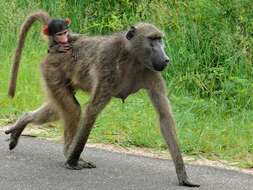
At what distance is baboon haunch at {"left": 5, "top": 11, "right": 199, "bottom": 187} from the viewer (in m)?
5.30

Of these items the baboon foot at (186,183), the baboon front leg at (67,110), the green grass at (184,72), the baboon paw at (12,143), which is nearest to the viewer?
the baboon foot at (186,183)

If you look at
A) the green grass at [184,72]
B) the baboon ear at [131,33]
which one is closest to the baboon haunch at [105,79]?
the baboon ear at [131,33]

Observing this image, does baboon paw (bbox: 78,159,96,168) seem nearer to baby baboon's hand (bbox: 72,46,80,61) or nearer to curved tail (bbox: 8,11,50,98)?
baby baboon's hand (bbox: 72,46,80,61)

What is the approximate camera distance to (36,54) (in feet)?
30.5

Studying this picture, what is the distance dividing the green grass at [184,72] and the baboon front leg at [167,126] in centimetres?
85

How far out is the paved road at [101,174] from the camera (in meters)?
4.91

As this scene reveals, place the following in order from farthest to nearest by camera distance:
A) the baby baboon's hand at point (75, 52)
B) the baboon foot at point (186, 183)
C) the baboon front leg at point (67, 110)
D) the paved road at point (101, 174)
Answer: the baby baboon's hand at point (75, 52) < the baboon front leg at point (67, 110) < the baboon foot at point (186, 183) < the paved road at point (101, 174)

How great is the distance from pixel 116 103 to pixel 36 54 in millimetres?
1944

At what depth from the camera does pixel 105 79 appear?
5.40m

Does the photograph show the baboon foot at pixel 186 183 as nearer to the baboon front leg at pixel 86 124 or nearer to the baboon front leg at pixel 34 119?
the baboon front leg at pixel 86 124

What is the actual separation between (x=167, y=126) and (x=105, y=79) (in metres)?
0.58

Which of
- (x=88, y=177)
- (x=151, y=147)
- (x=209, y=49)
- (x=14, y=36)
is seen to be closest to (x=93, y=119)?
(x=88, y=177)

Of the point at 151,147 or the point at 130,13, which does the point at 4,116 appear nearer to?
the point at 151,147

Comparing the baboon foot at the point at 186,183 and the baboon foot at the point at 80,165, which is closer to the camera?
the baboon foot at the point at 186,183
